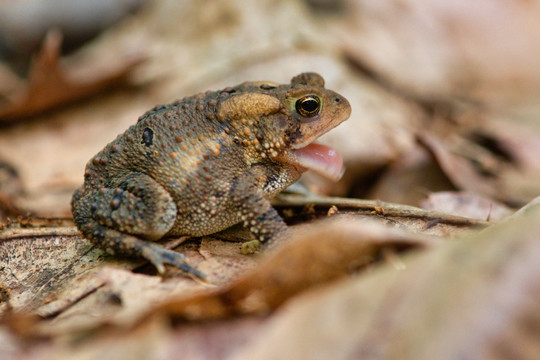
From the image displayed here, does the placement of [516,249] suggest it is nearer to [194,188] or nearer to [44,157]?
[194,188]

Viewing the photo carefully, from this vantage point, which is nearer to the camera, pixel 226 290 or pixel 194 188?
pixel 226 290

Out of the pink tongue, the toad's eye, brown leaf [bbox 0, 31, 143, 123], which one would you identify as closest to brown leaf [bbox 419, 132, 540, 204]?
the pink tongue

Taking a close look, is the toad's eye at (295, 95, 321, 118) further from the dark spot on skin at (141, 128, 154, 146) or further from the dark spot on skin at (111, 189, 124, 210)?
the dark spot on skin at (111, 189, 124, 210)

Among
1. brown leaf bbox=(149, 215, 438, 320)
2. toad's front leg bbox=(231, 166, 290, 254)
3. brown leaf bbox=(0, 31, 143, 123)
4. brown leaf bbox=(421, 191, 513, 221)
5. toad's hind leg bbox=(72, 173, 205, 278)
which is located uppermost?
brown leaf bbox=(0, 31, 143, 123)

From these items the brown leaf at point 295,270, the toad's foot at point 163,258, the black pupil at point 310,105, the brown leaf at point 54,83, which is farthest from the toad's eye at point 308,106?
the brown leaf at point 54,83

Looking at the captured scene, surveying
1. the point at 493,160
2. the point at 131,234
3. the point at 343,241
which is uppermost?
the point at 131,234

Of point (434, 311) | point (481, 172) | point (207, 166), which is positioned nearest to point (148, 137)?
point (207, 166)

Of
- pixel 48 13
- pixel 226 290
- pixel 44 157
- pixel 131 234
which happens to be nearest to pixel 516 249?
pixel 226 290
